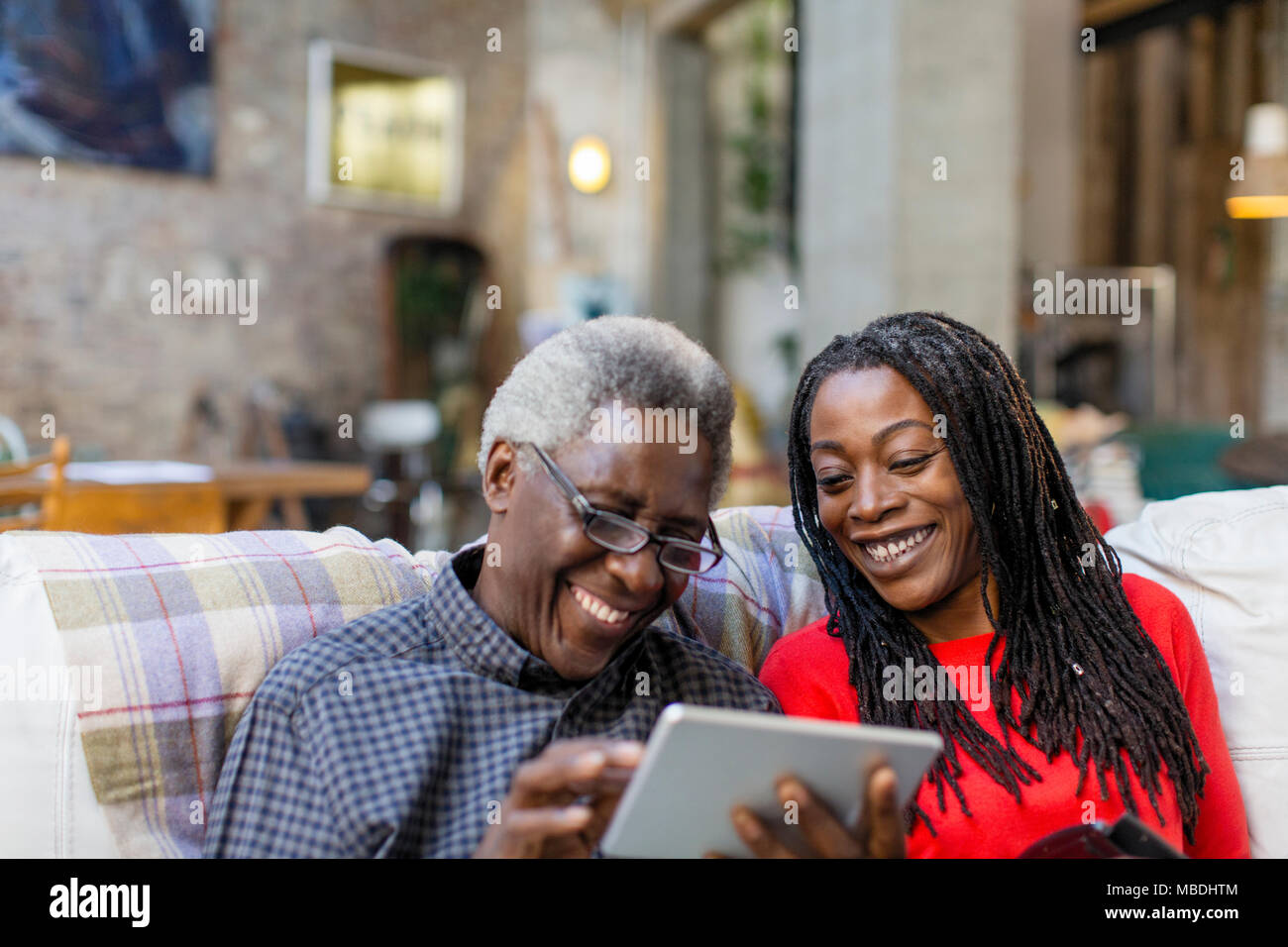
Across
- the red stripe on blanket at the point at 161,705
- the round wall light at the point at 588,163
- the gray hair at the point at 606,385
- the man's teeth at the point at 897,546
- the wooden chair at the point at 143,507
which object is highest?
the round wall light at the point at 588,163

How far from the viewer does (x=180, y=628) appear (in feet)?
4.20

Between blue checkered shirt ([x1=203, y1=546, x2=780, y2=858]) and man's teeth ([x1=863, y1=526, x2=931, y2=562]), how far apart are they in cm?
34

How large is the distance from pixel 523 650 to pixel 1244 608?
1.13 m

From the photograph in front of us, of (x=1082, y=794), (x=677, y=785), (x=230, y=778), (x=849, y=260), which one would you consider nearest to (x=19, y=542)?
(x=230, y=778)

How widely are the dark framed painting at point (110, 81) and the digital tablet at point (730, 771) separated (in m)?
6.67

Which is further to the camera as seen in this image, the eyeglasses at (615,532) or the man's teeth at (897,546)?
the man's teeth at (897,546)

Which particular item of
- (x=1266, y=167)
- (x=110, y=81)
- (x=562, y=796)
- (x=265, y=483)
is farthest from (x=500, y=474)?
(x=110, y=81)

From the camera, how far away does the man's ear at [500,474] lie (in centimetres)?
124

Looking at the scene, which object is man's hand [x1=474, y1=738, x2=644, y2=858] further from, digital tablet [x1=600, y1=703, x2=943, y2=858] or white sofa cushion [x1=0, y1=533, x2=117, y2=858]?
white sofa cushion [x1=0, y1=533, x2=117, y2=858]

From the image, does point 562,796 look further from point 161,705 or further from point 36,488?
point 36,488

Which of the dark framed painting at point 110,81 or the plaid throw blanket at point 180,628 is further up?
the dark framed painting at point 110,81

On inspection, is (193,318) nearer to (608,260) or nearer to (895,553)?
(608,260)

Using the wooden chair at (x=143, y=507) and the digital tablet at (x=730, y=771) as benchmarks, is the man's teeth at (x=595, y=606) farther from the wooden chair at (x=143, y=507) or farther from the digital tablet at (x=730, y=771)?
the wooden chair at (x=143, y=507)

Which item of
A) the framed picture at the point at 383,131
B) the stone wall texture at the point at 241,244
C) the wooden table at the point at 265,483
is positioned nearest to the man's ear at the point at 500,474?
the wooden table at the point at 265,483
